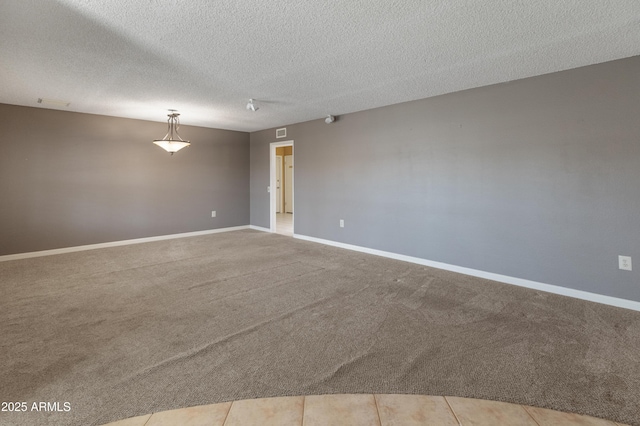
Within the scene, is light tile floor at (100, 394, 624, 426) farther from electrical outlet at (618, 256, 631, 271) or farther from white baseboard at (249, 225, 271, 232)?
white baseboard at (249, 225, 271, 232)

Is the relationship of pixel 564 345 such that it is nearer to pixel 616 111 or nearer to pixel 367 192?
pixel 616 111

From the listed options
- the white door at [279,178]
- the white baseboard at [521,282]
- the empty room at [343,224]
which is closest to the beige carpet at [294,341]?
the empty room at [343,224]

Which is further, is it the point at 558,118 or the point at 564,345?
the point at 558,118

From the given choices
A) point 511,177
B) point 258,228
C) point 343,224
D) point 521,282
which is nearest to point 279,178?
point 258,228

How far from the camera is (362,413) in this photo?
1.55 m

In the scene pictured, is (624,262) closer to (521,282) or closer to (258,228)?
(521,282)

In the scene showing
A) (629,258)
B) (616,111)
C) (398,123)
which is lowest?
(629,258)

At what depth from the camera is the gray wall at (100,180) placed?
466 cm

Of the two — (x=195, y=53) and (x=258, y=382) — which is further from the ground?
(x=195, y=53)

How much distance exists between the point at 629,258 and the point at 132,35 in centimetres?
497

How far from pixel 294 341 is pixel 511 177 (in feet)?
10.4

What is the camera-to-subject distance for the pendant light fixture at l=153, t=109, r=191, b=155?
517 cm

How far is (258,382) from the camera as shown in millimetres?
1786

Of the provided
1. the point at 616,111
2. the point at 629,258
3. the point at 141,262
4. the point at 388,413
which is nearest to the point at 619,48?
the point at 616,111
